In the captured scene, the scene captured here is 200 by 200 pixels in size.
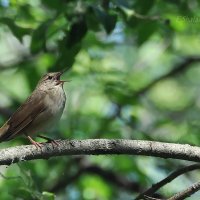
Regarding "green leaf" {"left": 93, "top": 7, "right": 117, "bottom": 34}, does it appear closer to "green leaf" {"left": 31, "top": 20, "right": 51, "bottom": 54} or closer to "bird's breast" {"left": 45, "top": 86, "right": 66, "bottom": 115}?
"green leaf" {"left": 31, "top": 20, "right": 51, "bottom": 54}

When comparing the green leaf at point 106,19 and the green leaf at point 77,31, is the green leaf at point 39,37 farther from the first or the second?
the green leaf at point 106,19

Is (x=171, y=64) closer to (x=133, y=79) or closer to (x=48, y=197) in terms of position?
(x=133, y=79)

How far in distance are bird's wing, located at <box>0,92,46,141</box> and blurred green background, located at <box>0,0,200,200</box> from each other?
0.49 m

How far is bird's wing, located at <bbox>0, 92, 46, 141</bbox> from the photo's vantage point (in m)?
7.40

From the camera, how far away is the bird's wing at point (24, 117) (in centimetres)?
740

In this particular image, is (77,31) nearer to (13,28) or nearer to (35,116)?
(13,28)

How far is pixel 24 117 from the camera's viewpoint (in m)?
7.60

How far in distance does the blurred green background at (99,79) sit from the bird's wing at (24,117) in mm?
488

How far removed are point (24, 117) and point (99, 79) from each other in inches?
70.4

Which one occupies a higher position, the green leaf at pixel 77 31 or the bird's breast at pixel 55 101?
the green leaf at pixel 77 31

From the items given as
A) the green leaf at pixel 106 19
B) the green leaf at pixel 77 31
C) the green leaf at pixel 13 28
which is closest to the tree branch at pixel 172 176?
the green leaf at pixel 106 19

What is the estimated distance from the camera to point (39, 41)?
681 centimetres

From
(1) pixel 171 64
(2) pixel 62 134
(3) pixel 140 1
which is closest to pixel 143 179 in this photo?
(2) pixel 62 134

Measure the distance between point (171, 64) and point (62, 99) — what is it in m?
6.59
